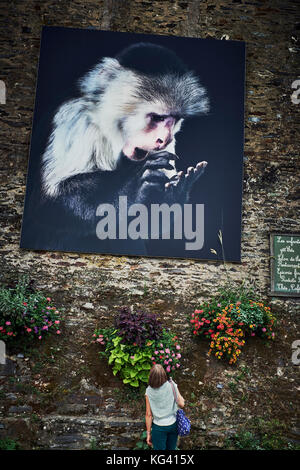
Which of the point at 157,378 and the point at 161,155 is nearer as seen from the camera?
the point at 157,378

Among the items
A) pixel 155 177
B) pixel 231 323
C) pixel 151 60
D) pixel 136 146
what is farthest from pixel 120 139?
pixel 231 323

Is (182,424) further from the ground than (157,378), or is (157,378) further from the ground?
(157,378)

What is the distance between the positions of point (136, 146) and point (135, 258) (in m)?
1.79

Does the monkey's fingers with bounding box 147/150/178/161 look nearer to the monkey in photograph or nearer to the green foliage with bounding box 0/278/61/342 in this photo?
the monkey in photograph

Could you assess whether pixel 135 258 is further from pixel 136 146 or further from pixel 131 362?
pixel 136 146

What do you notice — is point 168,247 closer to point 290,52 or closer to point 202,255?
point 202,255

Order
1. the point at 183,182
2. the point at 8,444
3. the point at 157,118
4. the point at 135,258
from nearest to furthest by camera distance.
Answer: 1. the point at 8,444
2. the point at 135,258
3. the point at 183,182
4. the point at 157,118

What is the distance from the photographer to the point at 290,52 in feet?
23.2

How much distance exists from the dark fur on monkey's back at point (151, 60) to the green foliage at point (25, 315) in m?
3.95

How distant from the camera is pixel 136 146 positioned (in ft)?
21.3

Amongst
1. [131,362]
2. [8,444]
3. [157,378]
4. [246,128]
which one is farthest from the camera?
[246,128]

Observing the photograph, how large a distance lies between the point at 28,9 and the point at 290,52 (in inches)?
181

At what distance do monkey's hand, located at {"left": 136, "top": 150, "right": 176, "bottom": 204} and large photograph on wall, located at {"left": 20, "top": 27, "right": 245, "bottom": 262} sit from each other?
16mm

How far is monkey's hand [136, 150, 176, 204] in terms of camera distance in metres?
6.30
